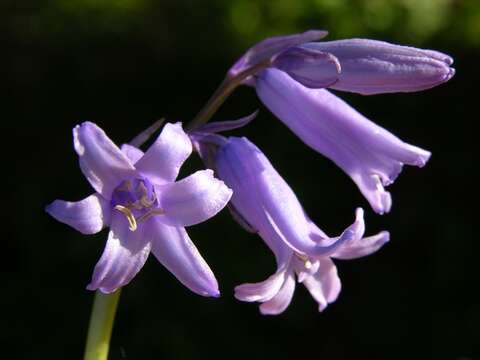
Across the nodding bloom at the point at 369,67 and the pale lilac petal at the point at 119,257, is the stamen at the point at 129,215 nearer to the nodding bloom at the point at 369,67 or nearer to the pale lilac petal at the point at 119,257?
the pale lilac petal at the point at 119,257

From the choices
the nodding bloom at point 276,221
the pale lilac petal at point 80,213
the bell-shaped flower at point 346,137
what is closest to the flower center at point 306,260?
the nodding bloom at point 276,221

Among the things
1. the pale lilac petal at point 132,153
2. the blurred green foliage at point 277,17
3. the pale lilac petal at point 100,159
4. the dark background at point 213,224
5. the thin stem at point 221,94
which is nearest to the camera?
the pale lilac petal at point 100,159

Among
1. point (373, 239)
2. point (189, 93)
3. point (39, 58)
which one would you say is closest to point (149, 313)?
point (189, 93)

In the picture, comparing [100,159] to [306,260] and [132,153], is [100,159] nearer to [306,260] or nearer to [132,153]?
[132,153]

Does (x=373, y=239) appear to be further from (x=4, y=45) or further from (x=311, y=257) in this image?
(x=4, y=45)

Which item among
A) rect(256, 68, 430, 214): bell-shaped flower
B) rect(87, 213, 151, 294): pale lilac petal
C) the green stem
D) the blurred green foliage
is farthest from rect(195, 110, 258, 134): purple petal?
the blurred green foliage

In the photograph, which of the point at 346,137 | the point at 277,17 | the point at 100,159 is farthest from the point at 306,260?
the point at 277,17

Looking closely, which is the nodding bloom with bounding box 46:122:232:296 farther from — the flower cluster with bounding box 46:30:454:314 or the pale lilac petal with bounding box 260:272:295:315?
the pale lilac petal with bounding box 260:272:295:315
